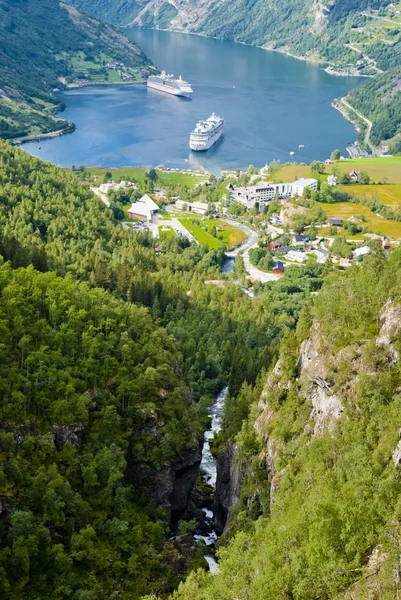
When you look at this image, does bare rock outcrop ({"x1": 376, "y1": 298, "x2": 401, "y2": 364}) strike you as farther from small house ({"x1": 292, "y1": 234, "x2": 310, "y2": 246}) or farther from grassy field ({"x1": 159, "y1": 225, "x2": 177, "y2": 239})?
small house ({"x1": 292, "y1": 234, "x2": 310, "y2": 246})

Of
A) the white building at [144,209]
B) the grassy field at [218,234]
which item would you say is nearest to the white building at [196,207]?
the grassy field at [218,234]

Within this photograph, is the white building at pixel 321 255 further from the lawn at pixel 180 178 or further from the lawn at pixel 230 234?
the lawn at pixel 180 178

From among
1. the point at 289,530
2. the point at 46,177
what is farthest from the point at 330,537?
the point at 46,177

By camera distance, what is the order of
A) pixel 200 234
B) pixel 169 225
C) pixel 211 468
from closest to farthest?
pixel 211 468 → pixel 200 234 → pixel 169 225

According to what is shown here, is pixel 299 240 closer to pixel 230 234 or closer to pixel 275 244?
pixel 275 244

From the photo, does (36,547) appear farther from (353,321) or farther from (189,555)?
(353,321)

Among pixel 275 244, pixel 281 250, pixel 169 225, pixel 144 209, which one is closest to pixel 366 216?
pixel 275 244
